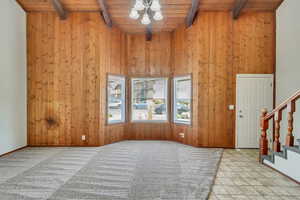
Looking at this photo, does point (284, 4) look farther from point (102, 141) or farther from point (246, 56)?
point (102, 141)

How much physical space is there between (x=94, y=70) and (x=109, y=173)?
285 centimetres

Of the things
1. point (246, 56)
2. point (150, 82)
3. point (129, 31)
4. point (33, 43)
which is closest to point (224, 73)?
point (246, 56)

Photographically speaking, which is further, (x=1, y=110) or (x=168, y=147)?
(x=168, y=147)

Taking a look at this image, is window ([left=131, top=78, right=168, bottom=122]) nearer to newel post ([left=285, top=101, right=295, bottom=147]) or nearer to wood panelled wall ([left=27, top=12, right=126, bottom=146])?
wood panelled wall ([left=27, top=12, right=126, bottom=146])

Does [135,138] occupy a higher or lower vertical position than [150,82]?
lower

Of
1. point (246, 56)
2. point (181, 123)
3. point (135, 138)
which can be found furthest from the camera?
point (135, 138)

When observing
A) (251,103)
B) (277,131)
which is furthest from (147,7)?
(251,103)

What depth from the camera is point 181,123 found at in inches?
221

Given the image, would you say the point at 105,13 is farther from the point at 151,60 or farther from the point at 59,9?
the point at 151,60

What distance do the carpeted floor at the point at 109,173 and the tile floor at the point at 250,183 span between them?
6.9 inches

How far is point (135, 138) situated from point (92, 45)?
120 inches

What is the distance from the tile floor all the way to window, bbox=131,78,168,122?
2.65 m

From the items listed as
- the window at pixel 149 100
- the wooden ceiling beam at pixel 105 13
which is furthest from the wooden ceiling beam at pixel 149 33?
the window at pixel 149 100

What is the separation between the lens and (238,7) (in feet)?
15.5
